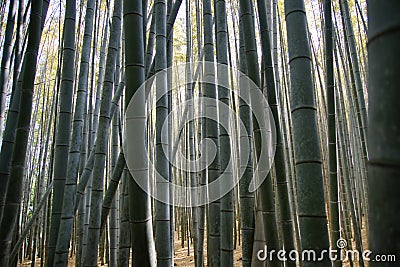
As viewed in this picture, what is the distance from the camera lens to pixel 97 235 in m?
1.50

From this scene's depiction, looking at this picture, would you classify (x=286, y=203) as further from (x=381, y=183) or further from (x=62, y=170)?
(x=62, y=170)

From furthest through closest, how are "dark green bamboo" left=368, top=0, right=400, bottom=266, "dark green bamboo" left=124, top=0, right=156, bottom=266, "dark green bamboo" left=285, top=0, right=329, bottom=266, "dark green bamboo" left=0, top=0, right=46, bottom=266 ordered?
"dark green bamboo" left=0, top=0, right=46, bottom=266
"dark green bamboo" left=124, top=0, right=156, bottom=266
"dark green bamboo" left=285, top=0, right=329, bottom=266
"dark green bamboo" left=368, top=0, right=400, bottom=266

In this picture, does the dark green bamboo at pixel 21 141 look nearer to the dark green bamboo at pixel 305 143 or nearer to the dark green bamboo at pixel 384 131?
the dark green bamboo at pixel 305 143

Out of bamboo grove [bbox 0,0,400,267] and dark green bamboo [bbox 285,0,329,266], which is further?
dark green bamboo [bbox 285,0,329,266]

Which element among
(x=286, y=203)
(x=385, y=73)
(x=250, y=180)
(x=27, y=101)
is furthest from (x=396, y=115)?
(x=27, y=101)

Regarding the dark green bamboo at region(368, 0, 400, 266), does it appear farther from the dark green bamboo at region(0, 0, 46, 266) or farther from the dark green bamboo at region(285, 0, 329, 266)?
the dark green bamboo at region(0, 0, 46, 266)

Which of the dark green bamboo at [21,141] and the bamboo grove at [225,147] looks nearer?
the bamboo grove at [225,147]

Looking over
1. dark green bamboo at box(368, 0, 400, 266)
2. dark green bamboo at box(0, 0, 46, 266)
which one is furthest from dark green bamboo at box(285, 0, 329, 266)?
dark green bamboo at box(0, 0, 46, 266)

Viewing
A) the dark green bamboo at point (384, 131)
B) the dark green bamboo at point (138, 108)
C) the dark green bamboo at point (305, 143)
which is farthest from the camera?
the dark green bamboo at point (138, 108)

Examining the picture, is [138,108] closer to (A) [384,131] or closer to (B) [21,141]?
(B) [21,141]

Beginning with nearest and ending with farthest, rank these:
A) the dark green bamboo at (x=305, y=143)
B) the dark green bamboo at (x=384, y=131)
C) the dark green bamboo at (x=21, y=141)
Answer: the dark green bamboo at (x=384, y=131) → the dark green bamboo at (x=305, y=143) → the dark green bamboo at (x=21, y=141)

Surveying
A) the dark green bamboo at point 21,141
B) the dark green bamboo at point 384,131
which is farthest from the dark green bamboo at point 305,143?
the dark green bamboo at point 21,141

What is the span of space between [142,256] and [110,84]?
827mm

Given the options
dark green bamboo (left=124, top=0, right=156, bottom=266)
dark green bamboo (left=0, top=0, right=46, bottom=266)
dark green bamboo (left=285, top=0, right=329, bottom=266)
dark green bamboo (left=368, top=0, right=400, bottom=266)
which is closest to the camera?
dark green bamboo (left=368, top=0, right=400, bottom=266)
